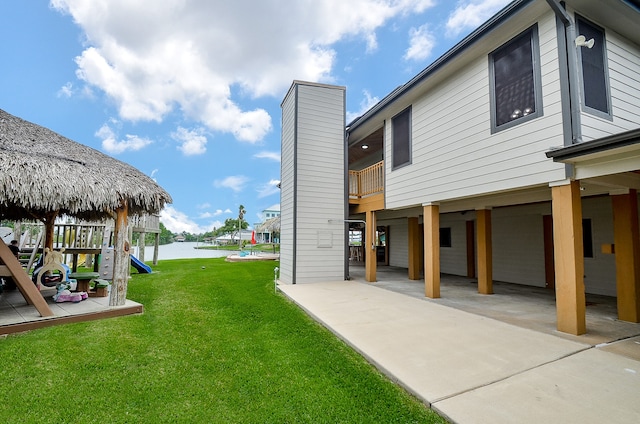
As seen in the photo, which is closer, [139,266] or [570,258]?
[570,258]

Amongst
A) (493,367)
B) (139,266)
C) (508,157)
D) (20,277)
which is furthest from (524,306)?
(139,266)

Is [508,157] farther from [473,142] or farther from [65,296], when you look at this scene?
[65,296]

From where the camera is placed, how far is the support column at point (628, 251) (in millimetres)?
4844

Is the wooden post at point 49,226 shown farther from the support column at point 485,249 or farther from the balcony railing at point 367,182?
the support column at point 485,249

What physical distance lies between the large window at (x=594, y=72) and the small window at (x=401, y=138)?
147 inches

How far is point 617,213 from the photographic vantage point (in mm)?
4988

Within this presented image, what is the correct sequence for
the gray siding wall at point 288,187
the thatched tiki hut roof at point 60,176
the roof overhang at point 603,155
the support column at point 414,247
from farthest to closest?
the support column at point 414,247
the gray siding wall at point 288,187
the thatched tiki hut roof at point 60,176
the roof overhang at point 603,155

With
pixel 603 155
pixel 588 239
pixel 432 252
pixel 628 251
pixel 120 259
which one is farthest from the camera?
pixel 588 239

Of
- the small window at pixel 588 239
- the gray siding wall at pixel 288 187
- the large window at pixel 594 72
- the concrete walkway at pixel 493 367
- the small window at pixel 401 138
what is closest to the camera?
the concrete walkway at pixel 493 367

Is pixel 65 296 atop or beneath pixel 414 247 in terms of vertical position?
beneath

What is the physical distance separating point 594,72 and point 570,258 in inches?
119

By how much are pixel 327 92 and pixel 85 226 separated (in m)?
10.1

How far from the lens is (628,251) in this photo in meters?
4.85

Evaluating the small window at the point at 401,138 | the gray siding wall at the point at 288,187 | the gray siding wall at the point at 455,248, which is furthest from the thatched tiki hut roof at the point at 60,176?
the gray siding wall at the point at 455,248
